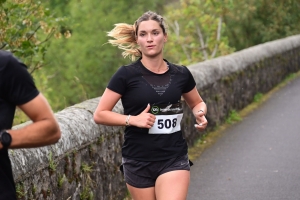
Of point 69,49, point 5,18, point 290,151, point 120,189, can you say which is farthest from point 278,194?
point 69,49

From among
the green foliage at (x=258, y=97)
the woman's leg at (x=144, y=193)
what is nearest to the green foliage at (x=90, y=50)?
the green foliage at (x=258, y=97)

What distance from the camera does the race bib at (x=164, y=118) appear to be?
489 cm

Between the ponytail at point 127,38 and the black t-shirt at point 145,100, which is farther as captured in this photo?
the ponytail at point 127,38

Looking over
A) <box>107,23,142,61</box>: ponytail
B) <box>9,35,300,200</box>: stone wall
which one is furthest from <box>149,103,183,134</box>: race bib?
<box>9,35,300,200</box>: stone wall

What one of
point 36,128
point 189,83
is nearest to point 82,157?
point 189,83

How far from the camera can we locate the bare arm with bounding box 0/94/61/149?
10.3 feet

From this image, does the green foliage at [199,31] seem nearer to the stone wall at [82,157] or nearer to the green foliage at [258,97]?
the green foliage at [258,97]

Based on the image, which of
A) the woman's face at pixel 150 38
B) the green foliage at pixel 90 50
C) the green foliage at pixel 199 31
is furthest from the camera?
the green foliage at pixel 90 50

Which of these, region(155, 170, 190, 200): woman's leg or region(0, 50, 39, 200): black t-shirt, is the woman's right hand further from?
region(0, 50, 39, 200): black t-shirt

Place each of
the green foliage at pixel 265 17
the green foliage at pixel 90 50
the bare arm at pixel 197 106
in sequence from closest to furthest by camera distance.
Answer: the bare arm at pixel 197 106 → the green foliage at pixel 265 17 → the green foliage at pixel 90 50

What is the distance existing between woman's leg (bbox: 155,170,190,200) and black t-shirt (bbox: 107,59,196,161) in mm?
121

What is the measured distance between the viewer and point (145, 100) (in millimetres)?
4902

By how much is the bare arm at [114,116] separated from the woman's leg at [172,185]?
347 millimetres

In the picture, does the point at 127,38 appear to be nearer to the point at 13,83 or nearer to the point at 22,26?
the point at 13,83
